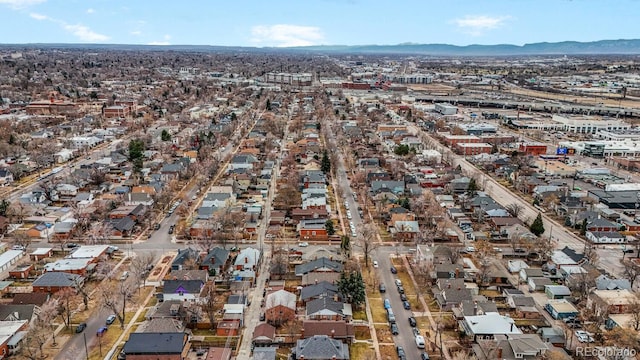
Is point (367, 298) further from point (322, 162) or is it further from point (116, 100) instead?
point (116, 100)

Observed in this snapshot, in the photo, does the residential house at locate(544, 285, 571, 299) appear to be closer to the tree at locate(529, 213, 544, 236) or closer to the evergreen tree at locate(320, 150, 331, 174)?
the tree at locate(529, 213, 544, 236)

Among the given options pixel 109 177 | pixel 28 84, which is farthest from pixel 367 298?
pixel 28 84

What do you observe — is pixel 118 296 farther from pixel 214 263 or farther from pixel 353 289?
pixel 353 289

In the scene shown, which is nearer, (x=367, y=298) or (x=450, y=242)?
(x=367, y=298)

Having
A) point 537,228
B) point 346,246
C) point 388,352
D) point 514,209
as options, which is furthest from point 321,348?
point 514,209

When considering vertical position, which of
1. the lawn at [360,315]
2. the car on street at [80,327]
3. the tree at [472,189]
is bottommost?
the lawn at [360,315]

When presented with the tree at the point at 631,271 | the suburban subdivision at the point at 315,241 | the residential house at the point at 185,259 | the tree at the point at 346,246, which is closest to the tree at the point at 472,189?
the suburban subdivision at the point at 315,241

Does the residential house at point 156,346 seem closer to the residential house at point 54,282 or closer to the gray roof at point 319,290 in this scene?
the gray roof at point 319,290
